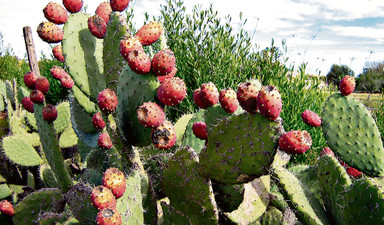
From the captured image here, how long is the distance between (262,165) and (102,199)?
24.5 inches

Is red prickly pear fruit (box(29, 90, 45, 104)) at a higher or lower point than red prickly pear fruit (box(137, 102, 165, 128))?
lower

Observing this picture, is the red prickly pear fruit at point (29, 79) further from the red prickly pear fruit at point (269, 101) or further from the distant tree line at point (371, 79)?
the distant tree line at point (371, 79)

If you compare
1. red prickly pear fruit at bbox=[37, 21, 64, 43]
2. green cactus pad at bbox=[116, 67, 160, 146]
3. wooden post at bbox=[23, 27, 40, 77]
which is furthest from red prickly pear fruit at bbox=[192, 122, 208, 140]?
wooden post at bbox=[23, 27, 40, 77]

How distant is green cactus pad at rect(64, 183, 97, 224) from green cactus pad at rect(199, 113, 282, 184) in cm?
59

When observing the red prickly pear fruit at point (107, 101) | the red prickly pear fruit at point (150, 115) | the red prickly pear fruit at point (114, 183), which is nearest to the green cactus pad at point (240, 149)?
the red prickly pear fruit at point (150, 115)

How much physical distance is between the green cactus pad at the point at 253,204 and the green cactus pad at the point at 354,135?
1.64 ft

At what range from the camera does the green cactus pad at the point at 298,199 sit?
1.55 meters

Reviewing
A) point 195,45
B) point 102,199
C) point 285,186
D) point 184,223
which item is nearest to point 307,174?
point 285,186

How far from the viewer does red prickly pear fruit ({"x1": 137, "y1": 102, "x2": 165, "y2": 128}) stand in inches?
52.7

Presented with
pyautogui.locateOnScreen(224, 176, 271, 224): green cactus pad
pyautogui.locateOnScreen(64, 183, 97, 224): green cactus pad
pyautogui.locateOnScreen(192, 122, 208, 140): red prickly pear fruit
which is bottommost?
pyautogui.locateOnScreen(224, 176, 271, 224): green cactus pad

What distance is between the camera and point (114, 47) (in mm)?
1762

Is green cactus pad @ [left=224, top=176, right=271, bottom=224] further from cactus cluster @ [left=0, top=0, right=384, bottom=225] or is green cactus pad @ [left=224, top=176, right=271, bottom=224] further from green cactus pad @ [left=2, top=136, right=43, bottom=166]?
green cactus pad @ [left=2, top=136, right=43, bottom=166]

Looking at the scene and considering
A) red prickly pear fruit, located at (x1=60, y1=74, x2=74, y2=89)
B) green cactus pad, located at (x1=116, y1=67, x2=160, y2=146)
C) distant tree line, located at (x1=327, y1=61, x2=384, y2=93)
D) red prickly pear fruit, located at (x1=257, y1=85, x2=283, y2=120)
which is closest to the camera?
red prickly pear fruit, located at (x1=257, y1=85, x2=283, y2=120)

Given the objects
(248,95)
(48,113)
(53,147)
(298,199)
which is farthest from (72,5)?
(298,199)
